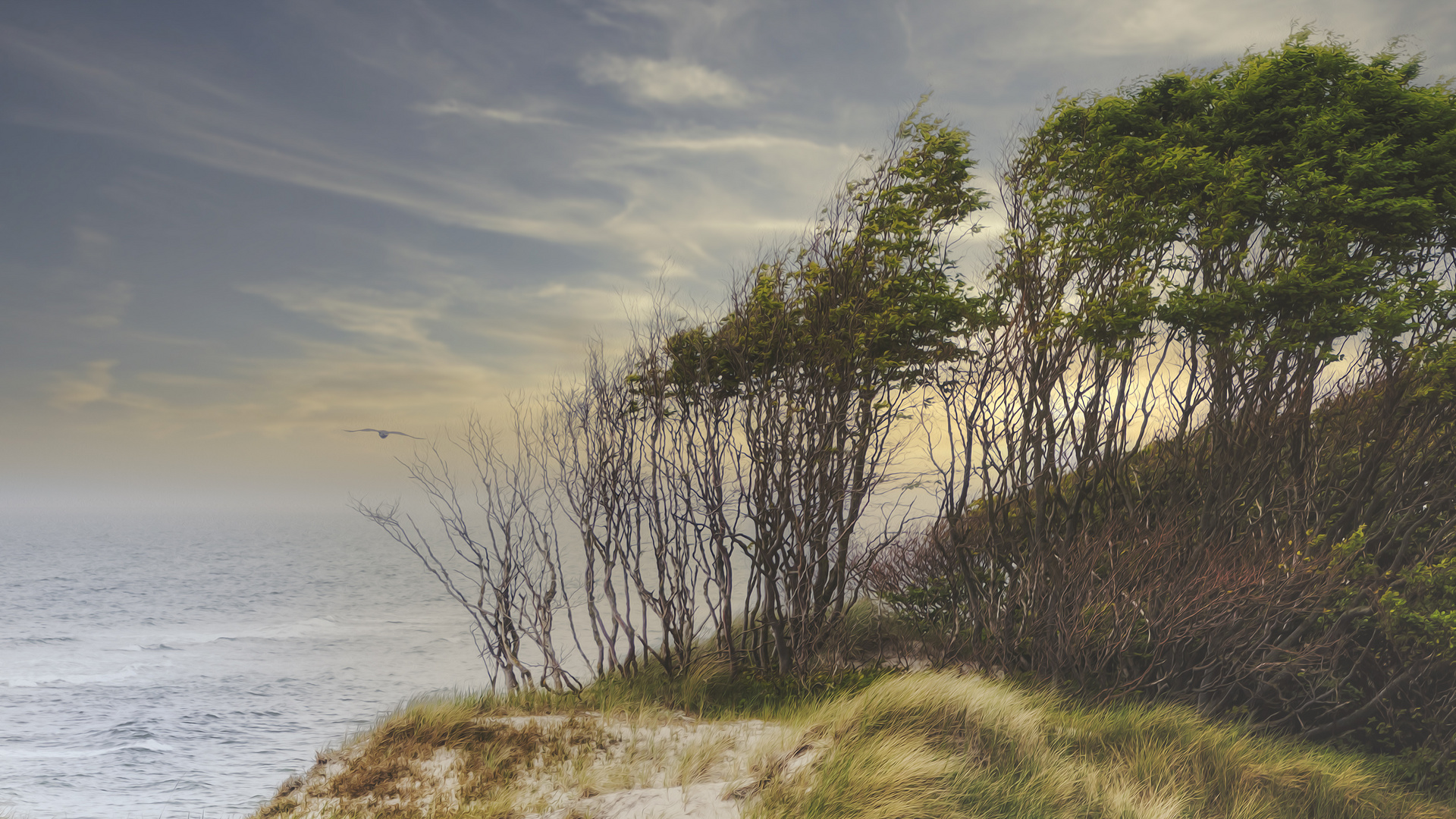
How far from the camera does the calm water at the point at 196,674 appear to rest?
1511 centimetres

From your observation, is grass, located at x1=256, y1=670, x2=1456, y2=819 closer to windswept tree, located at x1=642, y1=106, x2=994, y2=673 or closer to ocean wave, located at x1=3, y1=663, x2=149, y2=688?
windswept tree, located at x1=642, y1=106, x2=994, y2=673

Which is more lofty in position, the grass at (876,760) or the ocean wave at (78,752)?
the grass at (876,760)

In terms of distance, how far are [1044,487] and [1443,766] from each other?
16.7 feet

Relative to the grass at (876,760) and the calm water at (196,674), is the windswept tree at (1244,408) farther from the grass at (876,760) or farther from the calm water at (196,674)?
the calm water at (196,674)

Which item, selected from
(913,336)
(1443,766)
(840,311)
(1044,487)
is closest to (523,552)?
(840,311)

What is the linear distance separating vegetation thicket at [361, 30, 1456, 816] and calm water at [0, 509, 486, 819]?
4078 millimetres

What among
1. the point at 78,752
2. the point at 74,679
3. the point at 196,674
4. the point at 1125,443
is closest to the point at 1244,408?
the point at 1125,443

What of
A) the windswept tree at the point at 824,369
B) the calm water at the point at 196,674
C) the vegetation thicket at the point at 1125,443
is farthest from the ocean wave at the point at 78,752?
the windswept tree at the point at 824,369

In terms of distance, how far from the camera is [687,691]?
8.52 m

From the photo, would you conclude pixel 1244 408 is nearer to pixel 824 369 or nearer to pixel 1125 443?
pixel 1125 443

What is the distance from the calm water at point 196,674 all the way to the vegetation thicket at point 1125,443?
13.4 feet

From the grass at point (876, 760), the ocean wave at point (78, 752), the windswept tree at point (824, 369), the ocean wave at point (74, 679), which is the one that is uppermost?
the windswept tree at point (824, 369)

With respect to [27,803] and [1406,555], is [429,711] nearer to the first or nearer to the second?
[1406,555]

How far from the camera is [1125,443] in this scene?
10023 mm
